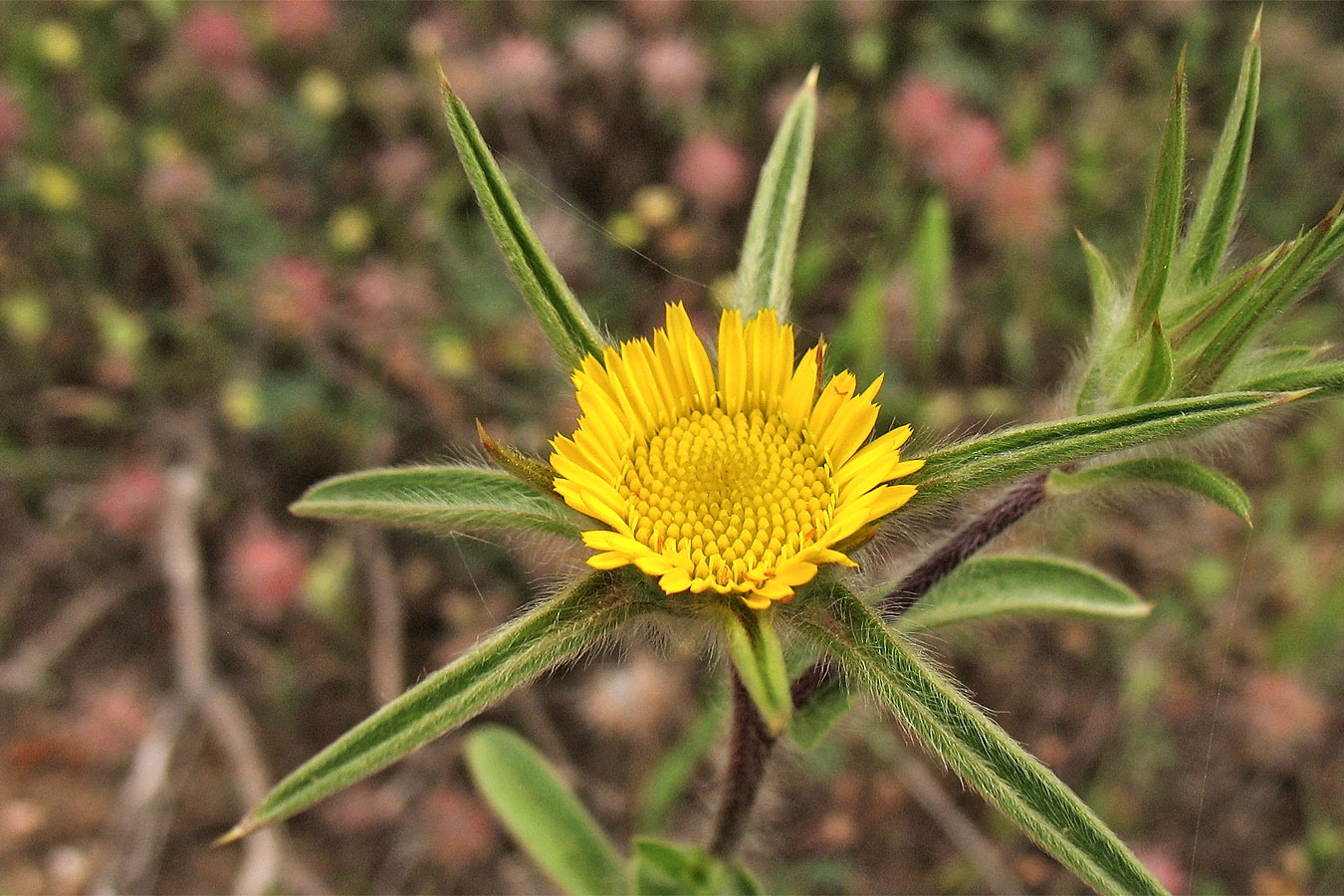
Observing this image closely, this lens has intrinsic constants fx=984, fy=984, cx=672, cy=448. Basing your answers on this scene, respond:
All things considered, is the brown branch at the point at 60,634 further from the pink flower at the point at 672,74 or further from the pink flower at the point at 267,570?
the pink flower at the point at 672,74

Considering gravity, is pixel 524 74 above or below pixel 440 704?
above

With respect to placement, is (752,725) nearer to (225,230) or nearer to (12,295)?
(225,230)

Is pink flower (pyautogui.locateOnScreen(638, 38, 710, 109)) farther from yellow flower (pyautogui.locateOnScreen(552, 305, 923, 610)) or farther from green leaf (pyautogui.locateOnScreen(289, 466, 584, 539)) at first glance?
green leaf (pyautogui.locateOnScreen(289, 466, 584, 539))

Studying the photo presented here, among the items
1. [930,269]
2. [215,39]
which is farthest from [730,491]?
[215,39]

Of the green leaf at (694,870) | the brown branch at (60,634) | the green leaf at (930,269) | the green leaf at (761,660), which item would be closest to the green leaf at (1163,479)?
the green leaf at (761,660)

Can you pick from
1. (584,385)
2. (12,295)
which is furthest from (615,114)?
(584,385)

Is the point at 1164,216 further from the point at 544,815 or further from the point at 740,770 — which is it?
the point at 544,815
